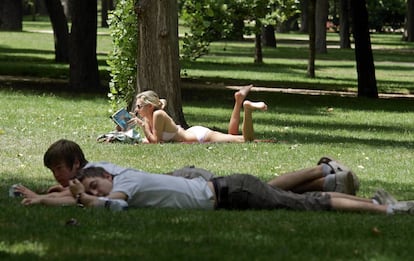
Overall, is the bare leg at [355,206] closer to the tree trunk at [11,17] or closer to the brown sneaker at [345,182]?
the brown sneaker at [345,182]

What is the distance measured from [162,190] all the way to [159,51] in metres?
8.36

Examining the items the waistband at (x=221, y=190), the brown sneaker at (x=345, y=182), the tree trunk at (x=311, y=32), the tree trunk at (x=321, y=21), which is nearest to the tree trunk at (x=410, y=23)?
the tree trunk at (x=321, y=21)

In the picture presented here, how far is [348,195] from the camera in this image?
28.7 ft

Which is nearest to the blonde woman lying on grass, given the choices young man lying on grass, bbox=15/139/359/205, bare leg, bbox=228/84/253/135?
bare leg, bbox=228/84/253/135

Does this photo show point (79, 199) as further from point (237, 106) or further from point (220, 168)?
point (237, 106)

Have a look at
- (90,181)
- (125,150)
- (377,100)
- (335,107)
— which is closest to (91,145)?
(125,150)

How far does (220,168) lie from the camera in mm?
11953

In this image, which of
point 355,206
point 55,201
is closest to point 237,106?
point 355,206

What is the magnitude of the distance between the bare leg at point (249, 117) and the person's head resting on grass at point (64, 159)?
5.35m

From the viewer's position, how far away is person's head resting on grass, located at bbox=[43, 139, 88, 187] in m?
8.34

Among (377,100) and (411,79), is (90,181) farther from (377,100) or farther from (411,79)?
(411,79)

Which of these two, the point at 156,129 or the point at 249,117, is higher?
the point at 249,117

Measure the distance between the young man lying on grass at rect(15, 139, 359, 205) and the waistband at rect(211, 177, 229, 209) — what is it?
0.15 m

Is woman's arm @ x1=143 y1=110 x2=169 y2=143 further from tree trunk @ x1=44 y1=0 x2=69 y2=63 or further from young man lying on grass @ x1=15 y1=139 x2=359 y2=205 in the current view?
tree trunk @ x1=44 y1=0 x2=69 y2=63
